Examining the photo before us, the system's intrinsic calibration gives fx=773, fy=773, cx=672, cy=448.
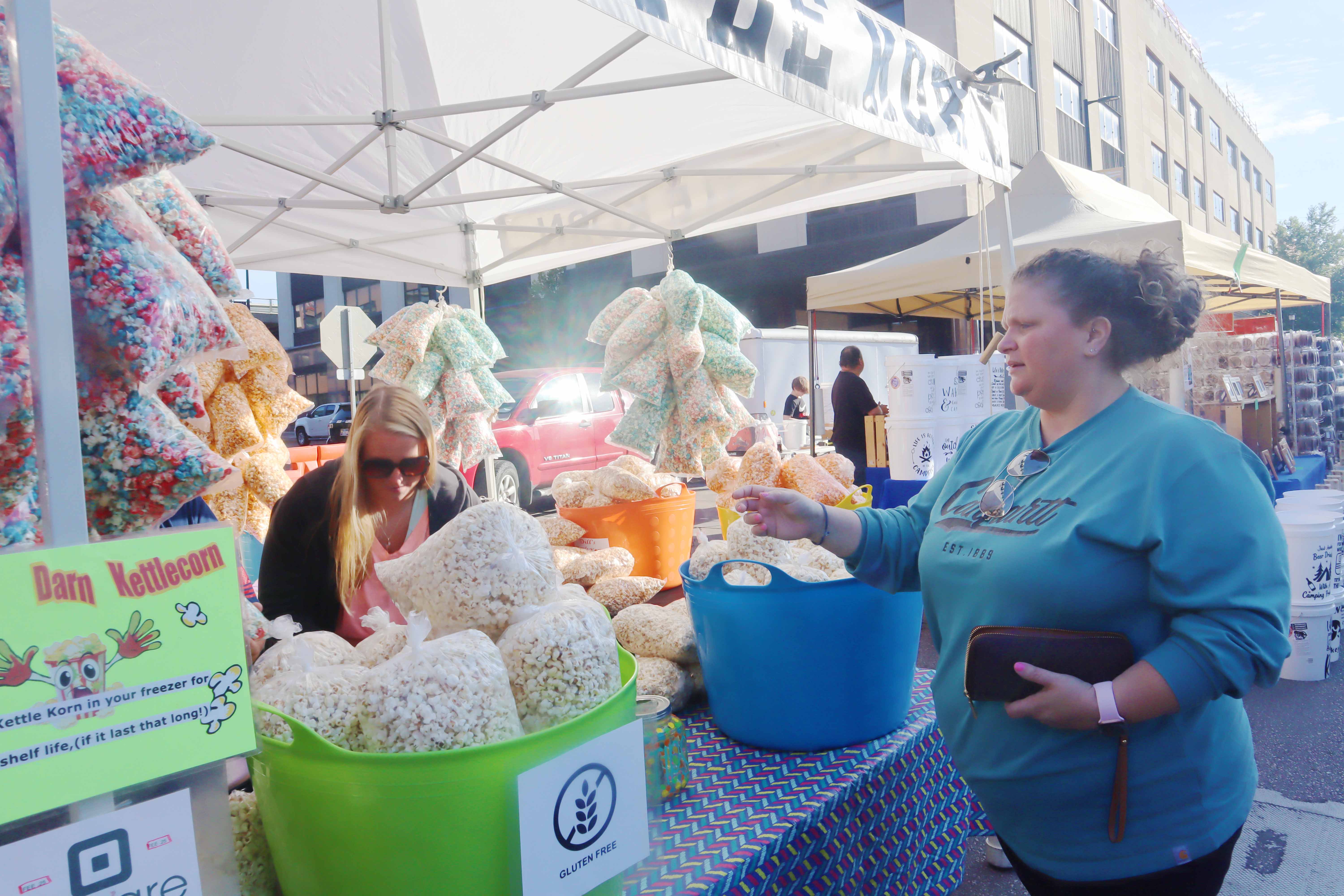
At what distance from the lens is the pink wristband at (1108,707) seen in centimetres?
108

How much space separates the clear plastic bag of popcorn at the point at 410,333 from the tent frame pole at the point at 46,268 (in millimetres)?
2462

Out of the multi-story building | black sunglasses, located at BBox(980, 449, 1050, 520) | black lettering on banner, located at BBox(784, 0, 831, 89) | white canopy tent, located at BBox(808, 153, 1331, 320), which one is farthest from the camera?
the multi-story building

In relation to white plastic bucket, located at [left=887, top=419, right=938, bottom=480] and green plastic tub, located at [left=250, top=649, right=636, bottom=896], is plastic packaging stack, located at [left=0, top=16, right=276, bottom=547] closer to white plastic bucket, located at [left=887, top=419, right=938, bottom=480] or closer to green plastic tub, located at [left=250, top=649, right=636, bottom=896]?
green plastic tub, located at [left=250, top=649, right=636, bottom=896]

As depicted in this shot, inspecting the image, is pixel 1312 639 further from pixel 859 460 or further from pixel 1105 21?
pixel 1105 21

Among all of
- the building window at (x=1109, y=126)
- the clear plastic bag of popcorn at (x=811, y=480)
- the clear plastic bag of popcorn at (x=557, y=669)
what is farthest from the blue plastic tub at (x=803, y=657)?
the building window at (x=1109, y=126)

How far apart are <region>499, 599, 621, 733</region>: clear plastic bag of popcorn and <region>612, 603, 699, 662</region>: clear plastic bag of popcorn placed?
720 mm

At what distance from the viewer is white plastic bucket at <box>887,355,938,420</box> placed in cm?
372

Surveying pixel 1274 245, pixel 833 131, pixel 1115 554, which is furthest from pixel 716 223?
pixel 1274 245

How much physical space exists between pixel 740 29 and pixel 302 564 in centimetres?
162

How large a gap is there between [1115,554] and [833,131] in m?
2.74

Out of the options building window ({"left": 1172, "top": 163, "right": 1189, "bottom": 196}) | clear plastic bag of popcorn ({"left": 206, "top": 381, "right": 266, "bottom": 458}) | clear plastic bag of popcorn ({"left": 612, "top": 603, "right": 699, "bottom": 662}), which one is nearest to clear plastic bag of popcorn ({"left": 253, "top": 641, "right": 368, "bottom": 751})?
clear plastic bag of popcorn ({"left": 612, "top": 603, "right": 699, "bottom": 662})

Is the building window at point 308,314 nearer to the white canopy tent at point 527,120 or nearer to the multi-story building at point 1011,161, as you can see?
the multi-story building at point 1011,161

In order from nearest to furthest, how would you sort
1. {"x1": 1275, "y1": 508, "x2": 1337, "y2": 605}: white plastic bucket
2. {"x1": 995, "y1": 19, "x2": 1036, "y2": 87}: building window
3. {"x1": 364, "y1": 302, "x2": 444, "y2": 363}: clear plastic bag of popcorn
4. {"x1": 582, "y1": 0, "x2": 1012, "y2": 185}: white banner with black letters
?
{"x1": 582, "y1": 0, "x2": 1012, "y2": 185}: white banner with black letters
{"x1": 364, "y1": 302, "x2": 444, "y2": 363}: clear plastic bag of popcorn
{"x1": 1275, "y1": 508, "x2": 1337, "y2": 605}: white plastic bucket
{"x1": 995, "y1": 19, "x2": 1036, "y2": 87}: building window

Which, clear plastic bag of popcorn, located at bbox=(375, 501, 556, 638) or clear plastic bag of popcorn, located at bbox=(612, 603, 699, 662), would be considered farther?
clear plastic bag of popcorn, located at bbox=(612, 603, 699, 662)
